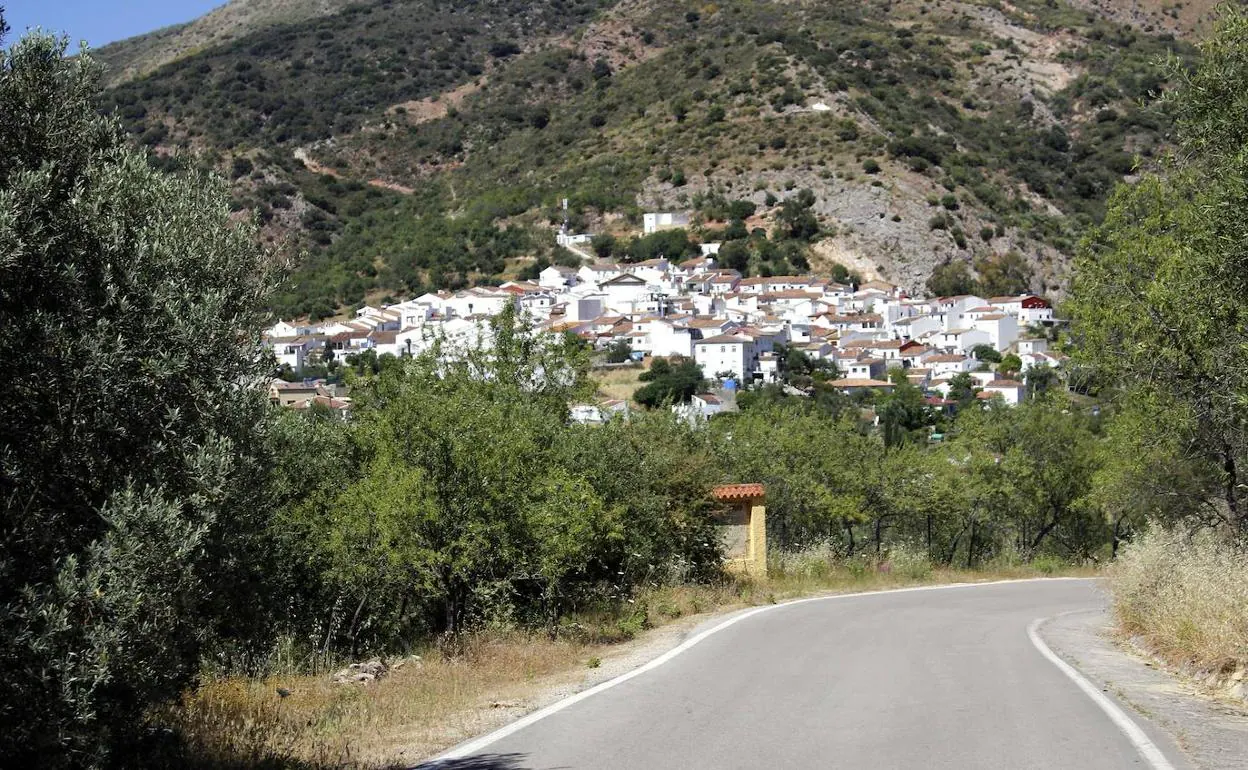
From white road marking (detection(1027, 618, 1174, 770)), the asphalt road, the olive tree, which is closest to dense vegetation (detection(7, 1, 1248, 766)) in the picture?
the olive tree

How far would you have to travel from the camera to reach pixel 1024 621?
19359 mm

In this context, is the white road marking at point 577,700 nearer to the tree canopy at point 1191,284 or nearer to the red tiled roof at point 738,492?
the tree canopy at point 1191,284

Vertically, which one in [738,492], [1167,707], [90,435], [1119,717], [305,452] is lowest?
[738,492]

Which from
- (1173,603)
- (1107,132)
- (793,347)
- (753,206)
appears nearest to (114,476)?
(1173,603)

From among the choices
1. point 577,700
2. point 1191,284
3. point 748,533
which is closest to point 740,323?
point 748,533

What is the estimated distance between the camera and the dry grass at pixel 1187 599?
1174 cm

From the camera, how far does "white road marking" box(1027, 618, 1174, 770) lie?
7.81 m

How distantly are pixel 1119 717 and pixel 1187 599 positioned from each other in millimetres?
4424

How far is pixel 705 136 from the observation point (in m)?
129

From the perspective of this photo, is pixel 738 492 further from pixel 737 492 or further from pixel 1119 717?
pixel 1119 717

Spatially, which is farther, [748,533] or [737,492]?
[748,533]

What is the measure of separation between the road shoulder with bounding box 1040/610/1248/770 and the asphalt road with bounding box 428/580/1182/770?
341mm

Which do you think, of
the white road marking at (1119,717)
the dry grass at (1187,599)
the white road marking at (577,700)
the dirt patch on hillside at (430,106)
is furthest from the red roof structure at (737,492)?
the dirt patch on hillside at (430,106)

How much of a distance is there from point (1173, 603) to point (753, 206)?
113 meters
